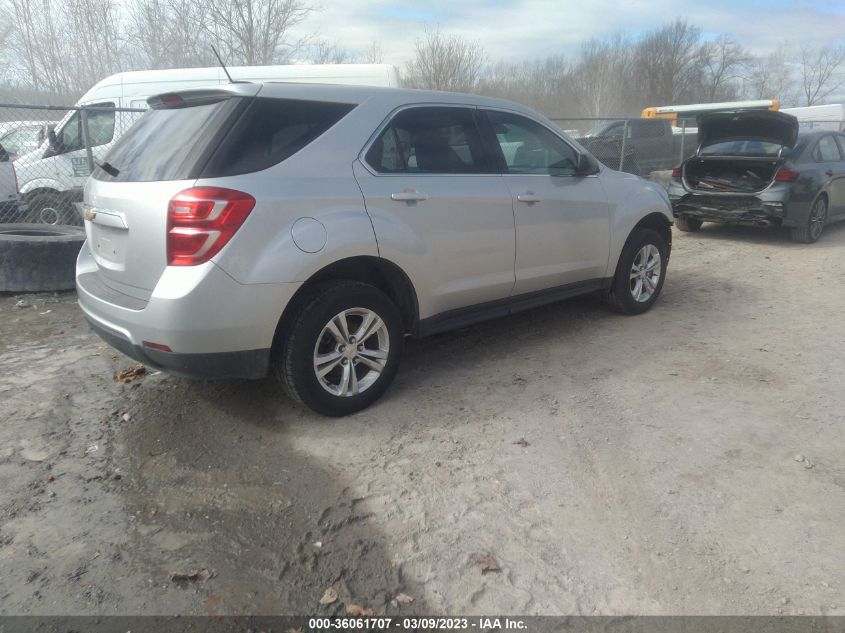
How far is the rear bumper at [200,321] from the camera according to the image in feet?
10.0

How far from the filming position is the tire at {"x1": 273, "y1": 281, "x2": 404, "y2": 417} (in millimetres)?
3398

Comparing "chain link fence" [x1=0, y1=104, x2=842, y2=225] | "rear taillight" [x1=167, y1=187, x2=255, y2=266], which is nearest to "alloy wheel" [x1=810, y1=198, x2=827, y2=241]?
"rear taillight" [x1=167, y1=187, x2=255, y2=266]

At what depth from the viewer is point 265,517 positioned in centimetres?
280

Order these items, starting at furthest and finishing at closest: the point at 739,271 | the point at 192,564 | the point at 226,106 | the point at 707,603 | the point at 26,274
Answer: the point at 739,271 < the point at 26,274 < the point at 226,106 < the point at 192,564 < the point at 707,603

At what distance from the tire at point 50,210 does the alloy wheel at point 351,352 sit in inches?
277

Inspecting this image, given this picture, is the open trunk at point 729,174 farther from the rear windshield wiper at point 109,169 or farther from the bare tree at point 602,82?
the bare tree at point 602,82

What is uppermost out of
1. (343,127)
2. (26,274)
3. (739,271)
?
(343,127)

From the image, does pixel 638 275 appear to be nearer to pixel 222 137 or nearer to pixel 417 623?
pixel 222 137

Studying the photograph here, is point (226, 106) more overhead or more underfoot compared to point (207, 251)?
more overhead

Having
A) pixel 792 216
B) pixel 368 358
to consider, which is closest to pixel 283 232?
pixel 368 358

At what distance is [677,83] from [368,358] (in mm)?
56927

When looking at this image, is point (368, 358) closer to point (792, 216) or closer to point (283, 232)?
point (283, 232)

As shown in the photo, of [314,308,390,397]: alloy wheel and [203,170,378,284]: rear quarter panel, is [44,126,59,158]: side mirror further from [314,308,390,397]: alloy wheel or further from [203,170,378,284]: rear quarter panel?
[314,308,390,397]: alloy wheel

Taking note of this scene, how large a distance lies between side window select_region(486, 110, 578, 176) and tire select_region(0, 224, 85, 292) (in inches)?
166
